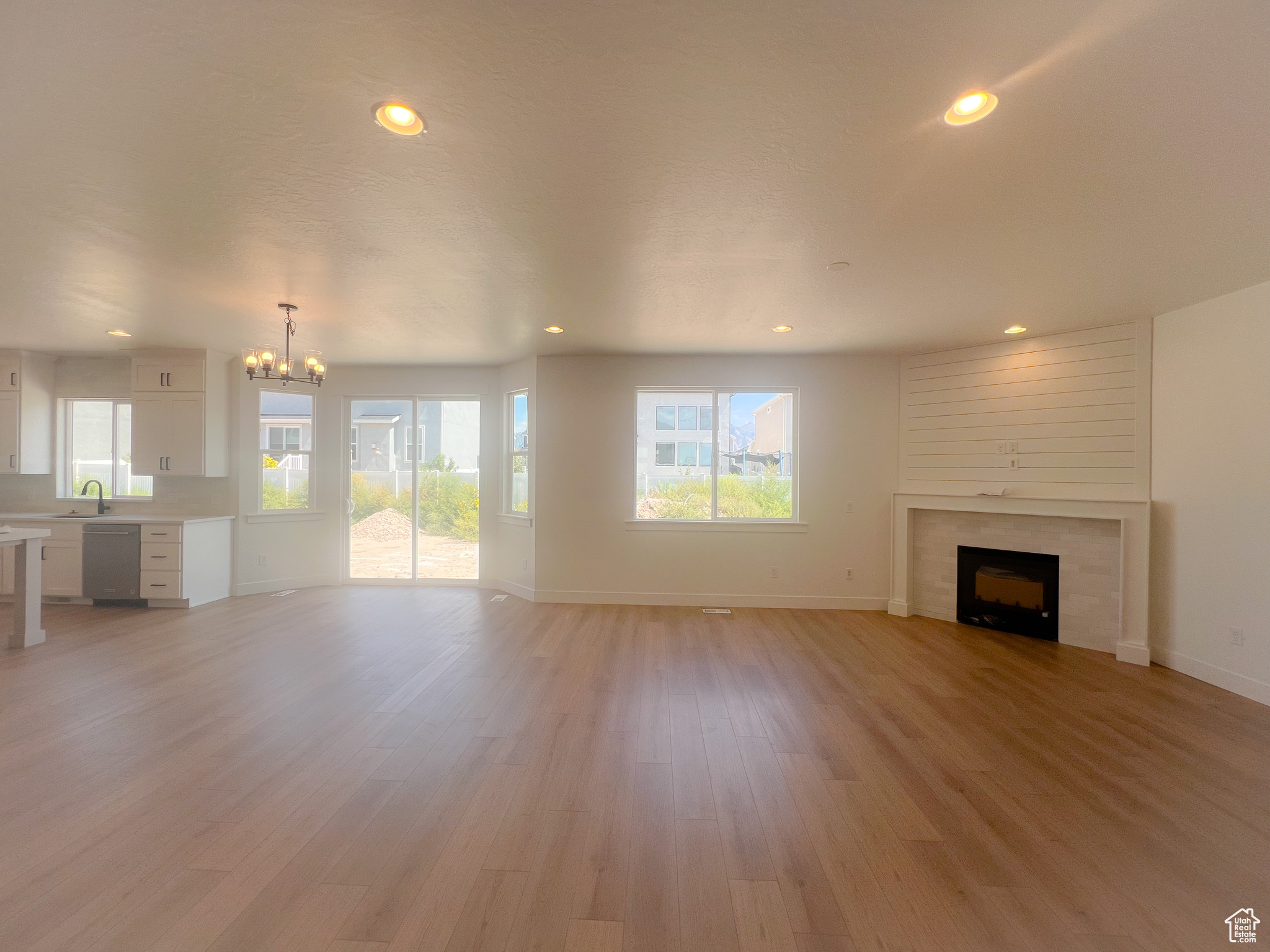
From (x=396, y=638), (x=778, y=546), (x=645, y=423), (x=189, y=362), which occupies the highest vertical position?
(x=189, y=362)

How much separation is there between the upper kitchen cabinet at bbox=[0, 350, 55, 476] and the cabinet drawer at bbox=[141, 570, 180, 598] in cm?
202

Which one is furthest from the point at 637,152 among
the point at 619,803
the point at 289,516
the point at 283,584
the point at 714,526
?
the point at 283,584

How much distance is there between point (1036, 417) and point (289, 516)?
26.6ft

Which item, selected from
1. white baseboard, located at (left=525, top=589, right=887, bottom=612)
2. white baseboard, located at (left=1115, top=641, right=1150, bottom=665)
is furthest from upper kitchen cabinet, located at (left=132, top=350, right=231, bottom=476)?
white baseboard, located at (left=1115, top=641, right=1150, bottom=665)

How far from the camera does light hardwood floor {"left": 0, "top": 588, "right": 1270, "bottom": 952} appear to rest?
172 centimetres

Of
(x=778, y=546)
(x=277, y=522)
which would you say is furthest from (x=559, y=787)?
(x=277, y=522)

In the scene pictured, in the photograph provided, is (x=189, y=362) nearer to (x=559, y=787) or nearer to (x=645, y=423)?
(x=645, y=423)

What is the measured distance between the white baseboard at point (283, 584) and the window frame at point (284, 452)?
83cm

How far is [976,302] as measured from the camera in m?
3.95

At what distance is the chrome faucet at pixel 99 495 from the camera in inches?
241

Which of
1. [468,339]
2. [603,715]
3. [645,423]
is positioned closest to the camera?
[603,715]

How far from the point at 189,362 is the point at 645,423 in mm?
5056

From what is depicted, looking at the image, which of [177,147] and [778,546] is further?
[778,546]

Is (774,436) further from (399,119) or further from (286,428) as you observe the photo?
(286,428)
